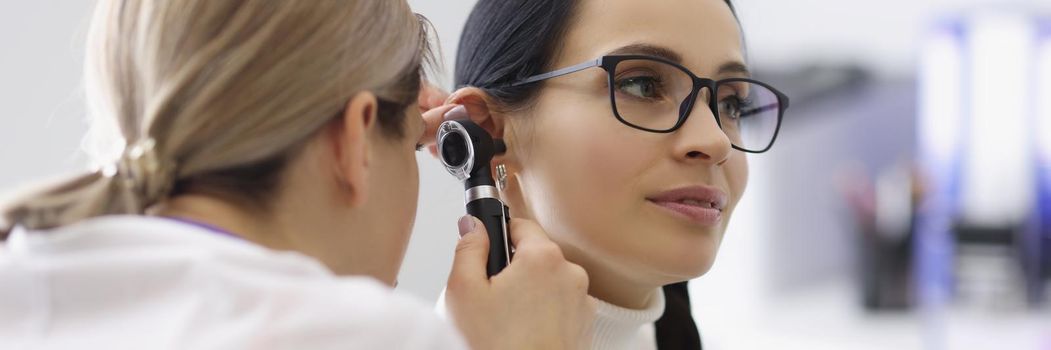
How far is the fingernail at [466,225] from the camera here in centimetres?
112

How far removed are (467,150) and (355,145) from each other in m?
0.30

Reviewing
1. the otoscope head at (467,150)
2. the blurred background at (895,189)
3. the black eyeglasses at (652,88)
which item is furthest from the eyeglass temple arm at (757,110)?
the blurred background at (895,189)

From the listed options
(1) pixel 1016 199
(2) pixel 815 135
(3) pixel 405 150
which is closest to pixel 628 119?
(3) pixel 405 150

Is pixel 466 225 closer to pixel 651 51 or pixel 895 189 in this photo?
pixel 651 51

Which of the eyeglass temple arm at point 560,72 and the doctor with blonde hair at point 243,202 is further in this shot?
the eyeglass temple arm at point 560,72

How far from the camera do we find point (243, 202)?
2.78 ft

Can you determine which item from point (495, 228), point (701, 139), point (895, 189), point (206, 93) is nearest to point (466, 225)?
point (495, 228)

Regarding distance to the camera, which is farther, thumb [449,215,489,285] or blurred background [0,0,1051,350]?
blurred background [0,0,1051,350]

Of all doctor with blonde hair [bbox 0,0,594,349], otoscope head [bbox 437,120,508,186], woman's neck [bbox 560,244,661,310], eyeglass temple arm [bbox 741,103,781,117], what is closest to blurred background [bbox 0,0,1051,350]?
eyeglass temple arm [bbox 741,103,781,117]

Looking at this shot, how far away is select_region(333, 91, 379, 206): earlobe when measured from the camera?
34.3 inches

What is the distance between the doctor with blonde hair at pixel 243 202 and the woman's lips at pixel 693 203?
22 cm

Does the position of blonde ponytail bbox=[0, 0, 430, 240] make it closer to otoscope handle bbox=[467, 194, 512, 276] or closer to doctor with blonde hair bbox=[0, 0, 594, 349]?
doctor with blonde hair bbox=[0, 0, 594, 349]

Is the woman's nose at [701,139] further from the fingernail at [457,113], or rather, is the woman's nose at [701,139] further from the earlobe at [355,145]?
the earlobe at [355,145]

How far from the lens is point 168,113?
0.81 meters
